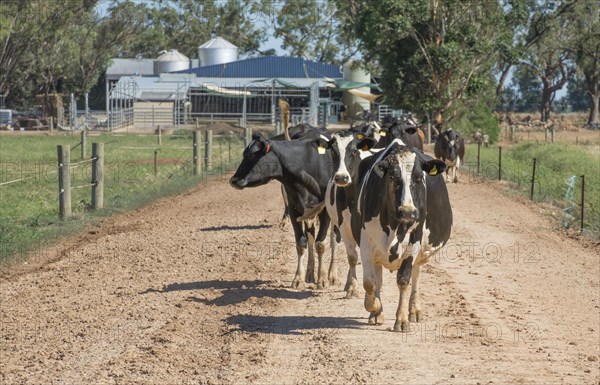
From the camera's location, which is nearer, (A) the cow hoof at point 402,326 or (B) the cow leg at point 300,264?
(A) the cow hoof at point 402,326

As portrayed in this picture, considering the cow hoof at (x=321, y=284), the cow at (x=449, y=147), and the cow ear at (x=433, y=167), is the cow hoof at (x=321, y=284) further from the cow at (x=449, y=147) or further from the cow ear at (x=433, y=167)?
the cow at (x=449, y=147)

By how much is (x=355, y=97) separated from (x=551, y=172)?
4799 centimetres

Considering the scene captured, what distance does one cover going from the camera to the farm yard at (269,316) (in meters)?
9.04

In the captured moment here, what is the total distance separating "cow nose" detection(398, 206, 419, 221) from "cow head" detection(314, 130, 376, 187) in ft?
6.08

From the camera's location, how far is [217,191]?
25.8 metres

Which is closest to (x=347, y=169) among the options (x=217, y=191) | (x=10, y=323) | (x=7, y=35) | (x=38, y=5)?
(x=10, y=323)

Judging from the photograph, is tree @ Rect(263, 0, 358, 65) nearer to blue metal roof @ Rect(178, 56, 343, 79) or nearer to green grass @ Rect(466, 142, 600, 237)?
blue metal roof @ Rect(178, 56, 343, 79)

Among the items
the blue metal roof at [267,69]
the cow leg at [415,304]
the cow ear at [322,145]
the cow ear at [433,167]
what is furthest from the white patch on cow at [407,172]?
the blue metal roof at [267,69]

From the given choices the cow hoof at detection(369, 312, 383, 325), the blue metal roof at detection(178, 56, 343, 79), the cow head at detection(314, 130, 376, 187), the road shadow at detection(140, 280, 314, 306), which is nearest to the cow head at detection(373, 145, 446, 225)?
the cow hoof at detection(369, 312, 383, 325)

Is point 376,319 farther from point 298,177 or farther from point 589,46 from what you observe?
point 589,46

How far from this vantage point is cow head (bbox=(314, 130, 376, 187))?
11.7 m

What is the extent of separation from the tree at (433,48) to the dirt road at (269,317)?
3106cm

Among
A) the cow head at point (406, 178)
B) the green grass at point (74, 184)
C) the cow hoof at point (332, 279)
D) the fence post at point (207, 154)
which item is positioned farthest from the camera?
the fence post at point (207, 154)

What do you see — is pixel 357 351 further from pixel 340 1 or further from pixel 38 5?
pixel 38 5
